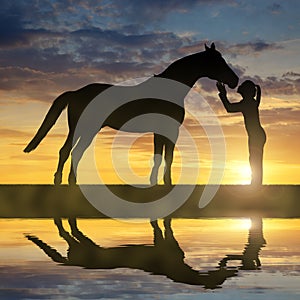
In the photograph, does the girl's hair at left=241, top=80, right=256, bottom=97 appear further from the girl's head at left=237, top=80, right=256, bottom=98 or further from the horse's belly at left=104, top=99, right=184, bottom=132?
the horse's belly at left=104, top=99, right=184, bottom=132

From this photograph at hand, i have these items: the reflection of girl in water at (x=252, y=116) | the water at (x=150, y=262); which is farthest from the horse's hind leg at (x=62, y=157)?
the water at (x=150, y=262)

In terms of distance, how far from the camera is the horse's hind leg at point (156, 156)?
1241cm

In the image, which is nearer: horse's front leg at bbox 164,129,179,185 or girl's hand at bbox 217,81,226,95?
horse's front leg at bbox 164,129,179,185

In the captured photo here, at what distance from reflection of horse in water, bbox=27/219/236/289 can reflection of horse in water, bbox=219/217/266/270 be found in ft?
1.05

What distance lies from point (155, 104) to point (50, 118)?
2.03 meters

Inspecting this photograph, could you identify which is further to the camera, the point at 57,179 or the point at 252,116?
the point at 57,179

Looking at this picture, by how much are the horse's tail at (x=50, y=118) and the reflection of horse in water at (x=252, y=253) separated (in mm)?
5173

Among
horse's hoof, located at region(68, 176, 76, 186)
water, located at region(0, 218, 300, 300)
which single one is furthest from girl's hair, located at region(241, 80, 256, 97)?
water, located at region(0, 218, 300, 300)

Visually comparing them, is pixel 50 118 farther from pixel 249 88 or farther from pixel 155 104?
pixel 249 88

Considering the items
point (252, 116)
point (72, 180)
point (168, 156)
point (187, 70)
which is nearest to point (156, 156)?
point (168, 156)

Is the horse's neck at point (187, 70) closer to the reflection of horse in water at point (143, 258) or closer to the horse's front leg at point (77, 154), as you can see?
the horse's front leg at point (77, 154)

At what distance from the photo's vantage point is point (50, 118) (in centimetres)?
1333

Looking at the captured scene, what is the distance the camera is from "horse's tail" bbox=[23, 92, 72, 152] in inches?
519

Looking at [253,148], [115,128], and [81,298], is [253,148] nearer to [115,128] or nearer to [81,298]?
[115,128]
